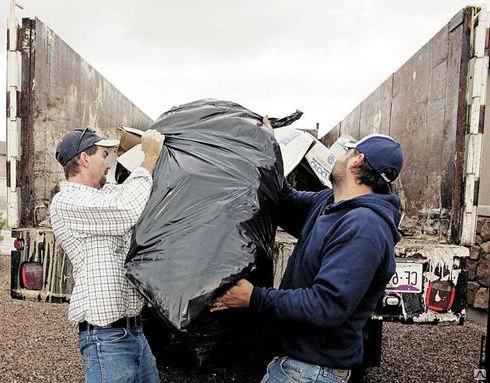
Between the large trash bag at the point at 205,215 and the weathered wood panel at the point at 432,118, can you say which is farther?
the weathered wood panel at the point at 432,118

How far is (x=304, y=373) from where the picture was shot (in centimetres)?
154

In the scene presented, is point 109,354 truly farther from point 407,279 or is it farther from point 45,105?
point 45,105

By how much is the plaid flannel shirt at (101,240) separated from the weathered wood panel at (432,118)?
151cm

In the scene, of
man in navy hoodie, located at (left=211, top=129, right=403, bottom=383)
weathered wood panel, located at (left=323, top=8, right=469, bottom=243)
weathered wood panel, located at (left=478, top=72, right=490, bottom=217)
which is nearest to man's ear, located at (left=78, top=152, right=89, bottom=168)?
man in navy hoodie, located at (left=211, top=129, right=403, bottom=383)

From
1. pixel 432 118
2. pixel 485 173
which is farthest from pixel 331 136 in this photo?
pixel 432 118

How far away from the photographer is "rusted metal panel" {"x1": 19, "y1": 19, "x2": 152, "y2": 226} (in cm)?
267

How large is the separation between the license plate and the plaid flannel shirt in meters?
1.21

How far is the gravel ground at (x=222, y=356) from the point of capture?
3.23 metres

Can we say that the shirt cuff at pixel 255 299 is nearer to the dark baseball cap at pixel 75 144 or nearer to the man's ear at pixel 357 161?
the man's ear at pixel 357 161

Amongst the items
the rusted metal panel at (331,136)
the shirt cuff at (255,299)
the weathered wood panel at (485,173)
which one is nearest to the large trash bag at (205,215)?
the shirt cuff at (255,299)

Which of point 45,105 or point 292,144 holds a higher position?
point 45,105

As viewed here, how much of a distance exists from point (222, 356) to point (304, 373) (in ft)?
4.84

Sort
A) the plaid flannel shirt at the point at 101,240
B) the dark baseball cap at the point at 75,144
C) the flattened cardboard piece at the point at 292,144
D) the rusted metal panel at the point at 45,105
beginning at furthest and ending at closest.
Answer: the flattened cardboard piece at the point at 292,144
the rusted metal panel at the point at 45,105
the dark baseball cap at the point at 75,144
the plaid flannel shirt at the point at 101,240

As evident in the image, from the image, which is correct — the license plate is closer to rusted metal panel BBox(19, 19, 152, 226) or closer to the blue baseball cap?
the blue baseball cap
